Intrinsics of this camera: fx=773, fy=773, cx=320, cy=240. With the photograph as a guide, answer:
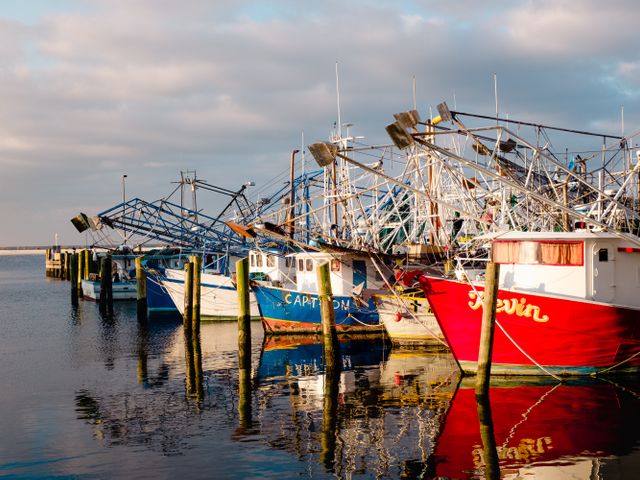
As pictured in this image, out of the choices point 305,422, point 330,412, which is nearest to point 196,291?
point 330,412

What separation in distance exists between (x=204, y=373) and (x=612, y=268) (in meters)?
13.0

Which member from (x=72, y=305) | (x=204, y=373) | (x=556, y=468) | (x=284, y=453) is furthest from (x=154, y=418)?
(x=72, y=305)

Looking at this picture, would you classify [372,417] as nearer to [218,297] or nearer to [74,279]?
[218,297]

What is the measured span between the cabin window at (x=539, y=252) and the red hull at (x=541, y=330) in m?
1.56

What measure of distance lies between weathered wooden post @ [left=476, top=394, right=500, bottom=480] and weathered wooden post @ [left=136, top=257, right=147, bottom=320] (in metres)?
27.4

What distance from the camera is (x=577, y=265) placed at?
2117 centimetres

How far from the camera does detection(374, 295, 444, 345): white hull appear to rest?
27953mm

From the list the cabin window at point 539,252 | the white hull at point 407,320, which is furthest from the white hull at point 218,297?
the cabin window at point 539,252

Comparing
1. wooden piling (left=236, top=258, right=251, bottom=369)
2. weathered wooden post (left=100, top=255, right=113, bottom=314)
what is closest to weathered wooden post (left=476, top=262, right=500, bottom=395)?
wooden piling (left=236, top=258, right=251, bottom=369)

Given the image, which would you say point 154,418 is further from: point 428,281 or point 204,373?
point 428,281

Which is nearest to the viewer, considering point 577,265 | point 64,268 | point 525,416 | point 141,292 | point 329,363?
point 525,416

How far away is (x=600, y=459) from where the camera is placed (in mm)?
14859

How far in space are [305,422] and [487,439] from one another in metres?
4.32

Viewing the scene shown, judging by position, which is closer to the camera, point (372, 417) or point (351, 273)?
point (372, 417)
